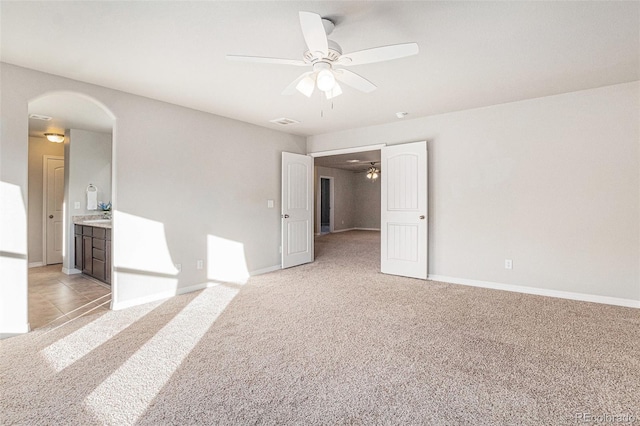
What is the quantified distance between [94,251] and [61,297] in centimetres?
97

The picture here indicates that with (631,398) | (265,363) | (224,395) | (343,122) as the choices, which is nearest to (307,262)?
(343,122)

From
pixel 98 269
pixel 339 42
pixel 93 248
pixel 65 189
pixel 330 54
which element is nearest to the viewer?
pixel 330 54

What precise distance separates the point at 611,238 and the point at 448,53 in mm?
2847

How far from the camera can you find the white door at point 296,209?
5621 mm

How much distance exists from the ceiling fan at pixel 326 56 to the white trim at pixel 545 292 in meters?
3.18

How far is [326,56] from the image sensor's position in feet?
7.23

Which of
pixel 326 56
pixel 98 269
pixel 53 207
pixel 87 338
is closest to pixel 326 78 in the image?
pixel 326 56

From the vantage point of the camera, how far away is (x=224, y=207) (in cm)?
471

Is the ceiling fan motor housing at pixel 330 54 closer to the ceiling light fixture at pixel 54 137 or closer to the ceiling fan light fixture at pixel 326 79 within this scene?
the ceiling fan light fixture at pixel 326 79

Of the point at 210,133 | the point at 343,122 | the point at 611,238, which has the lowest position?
Answer: the point at 611,238

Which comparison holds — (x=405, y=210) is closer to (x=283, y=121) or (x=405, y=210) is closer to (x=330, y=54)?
(x=283, y=121)

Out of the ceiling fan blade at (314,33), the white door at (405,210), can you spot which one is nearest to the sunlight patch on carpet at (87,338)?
the ceiling fan blade at (314,33)

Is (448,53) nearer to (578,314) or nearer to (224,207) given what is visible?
(578,314)

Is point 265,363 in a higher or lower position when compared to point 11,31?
lower
